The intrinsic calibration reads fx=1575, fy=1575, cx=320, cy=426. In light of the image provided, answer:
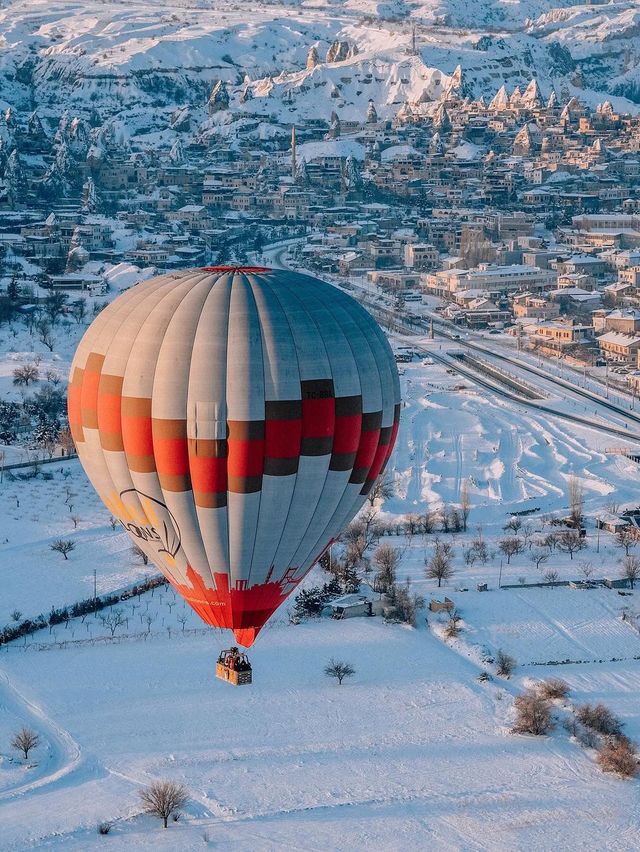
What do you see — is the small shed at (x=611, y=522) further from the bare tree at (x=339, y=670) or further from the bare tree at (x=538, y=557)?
the bare tree at (x=339, y=670)

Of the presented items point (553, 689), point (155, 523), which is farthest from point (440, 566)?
point (155, 523)

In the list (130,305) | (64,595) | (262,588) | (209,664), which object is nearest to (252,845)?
(262,588)

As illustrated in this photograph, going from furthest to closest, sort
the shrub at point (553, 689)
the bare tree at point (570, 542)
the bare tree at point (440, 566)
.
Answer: the bare tree at point (570, 542) < the bare tree at point (440, 566) < the shrub at point (553, 689)

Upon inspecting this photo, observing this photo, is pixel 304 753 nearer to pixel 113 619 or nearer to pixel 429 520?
pixel 113 619

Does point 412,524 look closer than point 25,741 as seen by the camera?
No

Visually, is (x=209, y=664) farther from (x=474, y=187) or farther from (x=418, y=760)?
(x=474, y=187)

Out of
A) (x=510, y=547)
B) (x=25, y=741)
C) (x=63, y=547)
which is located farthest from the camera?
(x=63, y=547)

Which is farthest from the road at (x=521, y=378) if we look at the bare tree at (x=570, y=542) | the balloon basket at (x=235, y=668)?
the balloon basket at (x=235, y=668)
